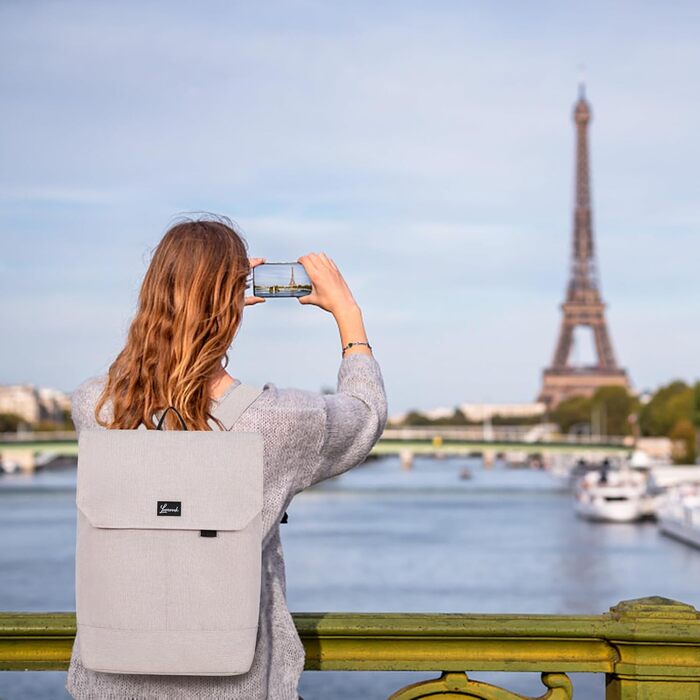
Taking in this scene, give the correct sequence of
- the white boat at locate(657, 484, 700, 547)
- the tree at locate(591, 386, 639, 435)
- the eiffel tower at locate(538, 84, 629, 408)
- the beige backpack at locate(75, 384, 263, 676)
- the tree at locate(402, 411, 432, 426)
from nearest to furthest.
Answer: the beige backpack at locate(75, 384, 263, 676) → the white boat at locate(657, 484, 700, 547) → the eiffel tower at locate(538, 84, 629, 408) → the tree at locate(591, 386, 639, 435) → the tree at locate(402, 411, 432, 426)

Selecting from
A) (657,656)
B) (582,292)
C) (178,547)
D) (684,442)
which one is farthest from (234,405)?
(582,292)

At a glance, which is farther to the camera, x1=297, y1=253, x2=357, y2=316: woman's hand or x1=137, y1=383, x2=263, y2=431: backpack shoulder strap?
x1=297, y1=253, x2=357, y2=316: woman's hand

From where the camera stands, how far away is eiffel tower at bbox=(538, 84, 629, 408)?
8494 centimetres

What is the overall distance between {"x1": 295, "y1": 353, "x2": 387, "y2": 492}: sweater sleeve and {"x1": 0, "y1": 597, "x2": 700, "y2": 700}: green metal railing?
0.60 meters

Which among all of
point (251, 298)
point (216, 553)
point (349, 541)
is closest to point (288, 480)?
point (216, 553)

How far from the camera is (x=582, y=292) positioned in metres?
88.3

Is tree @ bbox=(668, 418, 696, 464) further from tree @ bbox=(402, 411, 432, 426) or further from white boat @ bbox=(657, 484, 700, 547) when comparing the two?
tree @ bbox=(402, 411, 432, 426)

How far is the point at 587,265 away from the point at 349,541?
54560 millimetres

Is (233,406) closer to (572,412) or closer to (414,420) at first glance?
(572,412)

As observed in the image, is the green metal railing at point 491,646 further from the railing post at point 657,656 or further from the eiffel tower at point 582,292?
the eiffel tower at point 582,292

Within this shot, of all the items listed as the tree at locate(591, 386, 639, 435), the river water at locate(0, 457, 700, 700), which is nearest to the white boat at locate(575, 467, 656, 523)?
the river water at locate(0, 457, 700, 700)

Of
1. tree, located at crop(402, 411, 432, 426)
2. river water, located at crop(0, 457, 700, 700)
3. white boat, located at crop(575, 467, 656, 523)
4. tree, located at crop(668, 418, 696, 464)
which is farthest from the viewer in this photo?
tree, located at crop(402, 411, 432, 426)

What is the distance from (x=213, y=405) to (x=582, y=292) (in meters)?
87.8

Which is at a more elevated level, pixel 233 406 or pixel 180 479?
pixel 233 406
